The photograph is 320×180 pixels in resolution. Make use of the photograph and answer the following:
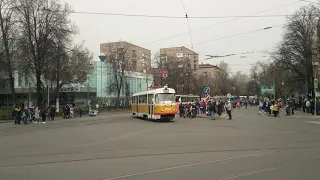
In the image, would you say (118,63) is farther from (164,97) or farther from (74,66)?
(164,97)

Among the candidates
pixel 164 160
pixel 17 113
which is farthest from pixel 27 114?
pixel 164 160

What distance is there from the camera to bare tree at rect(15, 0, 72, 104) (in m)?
41.9

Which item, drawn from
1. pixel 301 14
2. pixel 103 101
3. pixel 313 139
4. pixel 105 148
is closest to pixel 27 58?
pixel 103 101

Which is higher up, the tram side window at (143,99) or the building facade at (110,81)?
the building facade at (110,81)

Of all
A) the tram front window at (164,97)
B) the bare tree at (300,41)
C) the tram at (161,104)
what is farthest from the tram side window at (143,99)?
the bare tree at (300,41)

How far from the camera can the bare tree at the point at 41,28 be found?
4191 cm

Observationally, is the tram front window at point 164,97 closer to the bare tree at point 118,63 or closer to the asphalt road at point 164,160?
the asphalt road at point 164,160

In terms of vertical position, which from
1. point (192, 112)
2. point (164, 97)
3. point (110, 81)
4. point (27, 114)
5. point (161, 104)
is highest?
point (110, 81)

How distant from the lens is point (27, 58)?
140 ft

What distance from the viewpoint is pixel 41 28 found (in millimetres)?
43250

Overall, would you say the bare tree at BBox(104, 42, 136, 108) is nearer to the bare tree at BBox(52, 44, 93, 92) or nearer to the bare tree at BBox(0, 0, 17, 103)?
the bare tree at BBox(52, 44, 93, 92)

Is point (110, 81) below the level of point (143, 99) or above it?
above

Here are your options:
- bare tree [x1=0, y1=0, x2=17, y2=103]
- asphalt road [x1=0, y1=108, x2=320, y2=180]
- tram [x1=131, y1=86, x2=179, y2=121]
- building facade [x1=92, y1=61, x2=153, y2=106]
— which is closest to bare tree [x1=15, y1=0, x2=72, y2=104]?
bare tree [x1=0, y1=0, x2=17, y2=103]

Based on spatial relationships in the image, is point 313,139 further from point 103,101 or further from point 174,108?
A: point 103,101
